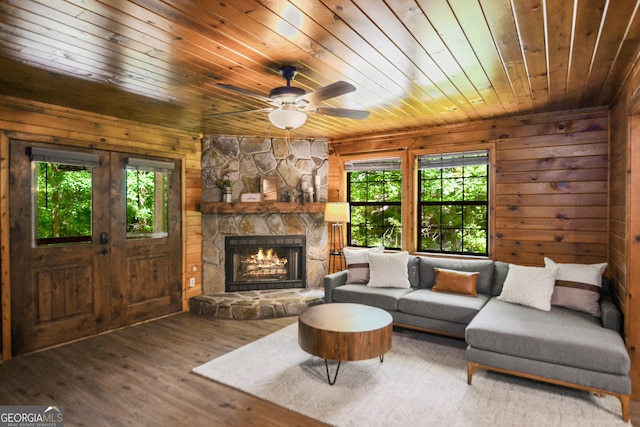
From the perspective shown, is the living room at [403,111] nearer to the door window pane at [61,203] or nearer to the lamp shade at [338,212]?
the door window pane at [61,203]

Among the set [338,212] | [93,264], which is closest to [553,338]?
[338,212]

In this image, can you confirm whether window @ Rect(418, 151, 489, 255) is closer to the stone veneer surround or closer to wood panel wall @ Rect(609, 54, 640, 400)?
the stone veneer surround

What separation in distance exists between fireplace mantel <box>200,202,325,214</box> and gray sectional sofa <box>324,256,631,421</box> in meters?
1.74

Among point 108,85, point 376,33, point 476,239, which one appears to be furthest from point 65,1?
point 476,239

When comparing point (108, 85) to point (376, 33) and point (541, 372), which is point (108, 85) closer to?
point (376, 33)

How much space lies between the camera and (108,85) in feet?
10.1

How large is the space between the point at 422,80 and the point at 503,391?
2.51 metres

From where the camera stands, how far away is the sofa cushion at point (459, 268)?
4.06m

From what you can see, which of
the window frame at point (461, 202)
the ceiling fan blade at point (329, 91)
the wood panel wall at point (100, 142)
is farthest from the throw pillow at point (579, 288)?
the wood panel wall at point (100, 142)

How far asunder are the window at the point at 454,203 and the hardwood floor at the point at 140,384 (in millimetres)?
2352

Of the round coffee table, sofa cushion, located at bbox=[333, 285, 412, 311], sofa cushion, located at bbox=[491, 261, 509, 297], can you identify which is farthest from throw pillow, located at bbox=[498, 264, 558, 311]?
the round coffee table

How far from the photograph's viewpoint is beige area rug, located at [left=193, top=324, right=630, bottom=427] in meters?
2.45

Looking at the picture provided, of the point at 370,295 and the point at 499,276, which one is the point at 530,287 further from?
the point at 370,295

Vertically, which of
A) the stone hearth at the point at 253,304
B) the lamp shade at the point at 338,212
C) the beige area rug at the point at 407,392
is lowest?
the beige area rug at the point at 407,392
